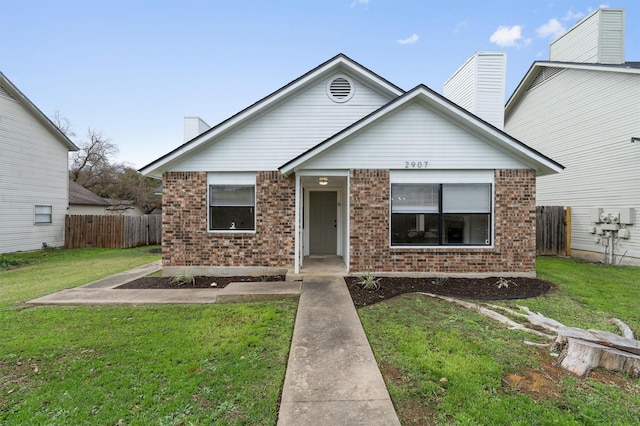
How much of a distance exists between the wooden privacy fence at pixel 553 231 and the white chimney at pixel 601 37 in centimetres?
613

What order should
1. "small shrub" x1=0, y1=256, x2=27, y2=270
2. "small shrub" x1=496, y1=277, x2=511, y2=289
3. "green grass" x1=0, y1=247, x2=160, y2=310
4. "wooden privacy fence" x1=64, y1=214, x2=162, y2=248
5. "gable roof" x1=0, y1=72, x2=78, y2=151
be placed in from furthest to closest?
"wooden privacy fence" x1=64, y1=214, x2=162, y2=248
"gable roof" x1=0, y1=72, x2=78, y2=151
"small shrub" x1=0, y1=256, x2=27, y2=270
"green grass" x1=0, y1=247, x2=160, y2=310
"small shrub" x1=496, y1=277, x2=511, y2=289

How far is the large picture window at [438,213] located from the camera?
7750mm

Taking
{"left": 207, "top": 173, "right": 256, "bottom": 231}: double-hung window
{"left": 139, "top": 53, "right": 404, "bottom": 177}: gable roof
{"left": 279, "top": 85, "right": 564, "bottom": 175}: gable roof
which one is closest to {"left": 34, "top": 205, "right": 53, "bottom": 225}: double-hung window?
{"left": 139, "top": 53, "right": 404, "bottom": 177}: gable roof

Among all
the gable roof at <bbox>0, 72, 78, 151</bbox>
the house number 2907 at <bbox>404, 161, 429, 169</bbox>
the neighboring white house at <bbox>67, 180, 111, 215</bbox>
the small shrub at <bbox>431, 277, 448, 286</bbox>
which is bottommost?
the small shrub at <bbox>431, 277, 448, 286</bbox>

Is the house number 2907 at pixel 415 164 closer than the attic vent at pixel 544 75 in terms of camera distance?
Yes

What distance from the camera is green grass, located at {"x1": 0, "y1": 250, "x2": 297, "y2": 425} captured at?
2.70 meters

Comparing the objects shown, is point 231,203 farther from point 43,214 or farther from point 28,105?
point 28,105

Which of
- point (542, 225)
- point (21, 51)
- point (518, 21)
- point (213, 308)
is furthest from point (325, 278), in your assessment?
point (21, 51)

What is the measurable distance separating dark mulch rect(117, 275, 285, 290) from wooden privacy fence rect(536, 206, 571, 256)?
11.2 metres

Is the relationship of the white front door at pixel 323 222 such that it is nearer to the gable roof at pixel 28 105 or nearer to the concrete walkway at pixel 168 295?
the concrete walkway at pixel 168 295

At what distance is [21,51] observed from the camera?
1408cm

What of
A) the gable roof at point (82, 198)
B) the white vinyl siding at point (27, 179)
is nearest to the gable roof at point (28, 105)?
the white vinyl siding at point (27, 179)

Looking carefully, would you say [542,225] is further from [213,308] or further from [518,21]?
[213,308]

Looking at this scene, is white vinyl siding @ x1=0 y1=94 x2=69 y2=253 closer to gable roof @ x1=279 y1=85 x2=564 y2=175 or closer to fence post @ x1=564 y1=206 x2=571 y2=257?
gable roof @ x1=279 y1=85 x2=564 y2=175
